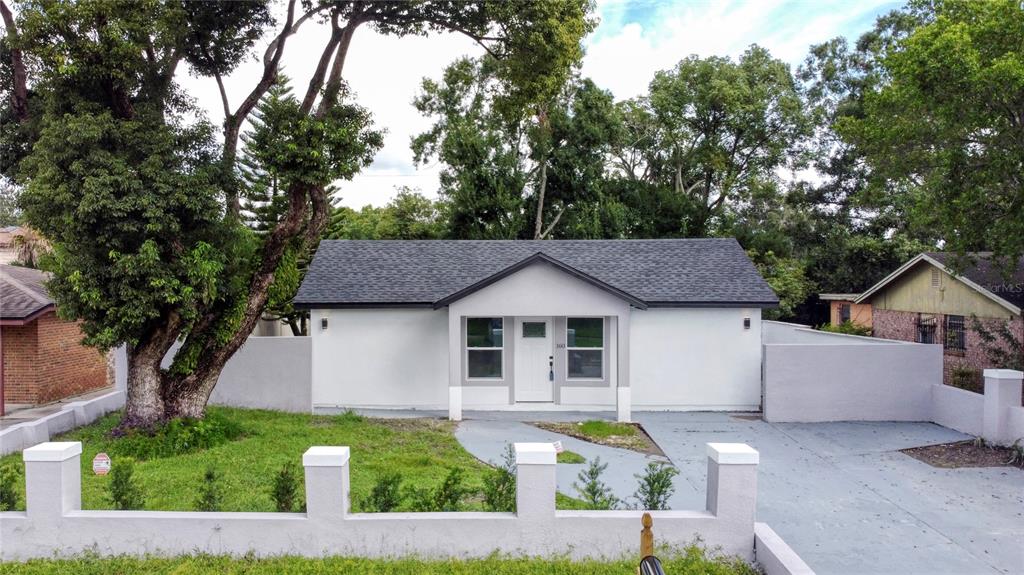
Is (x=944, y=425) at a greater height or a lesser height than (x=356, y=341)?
lesser

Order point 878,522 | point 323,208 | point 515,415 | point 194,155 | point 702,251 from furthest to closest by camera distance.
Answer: point 702,251, point 515,415, point 323,208, point 194,155, point 878,522

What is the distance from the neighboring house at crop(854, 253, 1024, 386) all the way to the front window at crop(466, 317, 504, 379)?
931 centimetres

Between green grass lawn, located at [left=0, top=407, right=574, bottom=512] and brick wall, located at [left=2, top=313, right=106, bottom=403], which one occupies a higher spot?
brick wall, located at [left=2, top=313, right=106, bottom=403]

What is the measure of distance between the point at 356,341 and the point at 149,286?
195 inches

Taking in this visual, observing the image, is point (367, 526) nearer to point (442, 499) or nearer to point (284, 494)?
point (442, 499)

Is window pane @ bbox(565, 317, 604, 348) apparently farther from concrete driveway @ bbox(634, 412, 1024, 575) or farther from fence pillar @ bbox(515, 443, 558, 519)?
fence pillar @ bbox(515, 443, 558, 519)

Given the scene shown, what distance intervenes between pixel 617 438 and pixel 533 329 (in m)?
3.15

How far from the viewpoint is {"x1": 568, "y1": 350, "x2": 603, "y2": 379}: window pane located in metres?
12.8

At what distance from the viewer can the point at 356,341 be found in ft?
42.2

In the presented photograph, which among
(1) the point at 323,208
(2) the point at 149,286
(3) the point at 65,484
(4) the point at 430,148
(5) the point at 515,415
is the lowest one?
(5) the point at 515,415

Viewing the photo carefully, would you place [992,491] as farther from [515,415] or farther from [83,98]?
[83,98]

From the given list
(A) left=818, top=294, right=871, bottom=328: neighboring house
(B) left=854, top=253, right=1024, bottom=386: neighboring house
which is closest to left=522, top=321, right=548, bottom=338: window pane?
(B) left=854, top=253, right=1024, bottom=386: neighboring house

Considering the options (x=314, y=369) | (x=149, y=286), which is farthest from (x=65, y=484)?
(x=314, y=369)

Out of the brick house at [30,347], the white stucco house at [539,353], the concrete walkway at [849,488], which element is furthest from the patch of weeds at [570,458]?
the brick house at [30,347]
